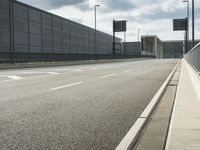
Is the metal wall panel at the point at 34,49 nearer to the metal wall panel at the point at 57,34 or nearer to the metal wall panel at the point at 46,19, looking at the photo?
the metal wall panel at the point at 46,19

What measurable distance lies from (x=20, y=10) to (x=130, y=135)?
48692 millimetres

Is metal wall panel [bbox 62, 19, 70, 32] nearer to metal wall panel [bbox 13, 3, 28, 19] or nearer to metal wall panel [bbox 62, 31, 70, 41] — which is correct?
metal wall panel [bbox 62, 31, 70, 41]

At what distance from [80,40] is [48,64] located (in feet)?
118

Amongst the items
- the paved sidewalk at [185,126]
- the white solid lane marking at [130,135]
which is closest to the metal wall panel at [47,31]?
the paved sidewalk at [185,126]

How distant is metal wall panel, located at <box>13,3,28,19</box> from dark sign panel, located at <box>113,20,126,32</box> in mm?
38300

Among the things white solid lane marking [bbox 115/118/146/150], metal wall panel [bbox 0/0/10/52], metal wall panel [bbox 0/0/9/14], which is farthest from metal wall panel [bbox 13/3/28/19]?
white solid lane marking [bbox 115/118/146/150]

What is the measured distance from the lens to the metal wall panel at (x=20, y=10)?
169 feet

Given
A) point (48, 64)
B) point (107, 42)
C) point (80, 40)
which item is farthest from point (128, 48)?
point (48, 64)

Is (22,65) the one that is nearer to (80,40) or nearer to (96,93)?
(96,93)

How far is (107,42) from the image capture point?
10712 centimetres

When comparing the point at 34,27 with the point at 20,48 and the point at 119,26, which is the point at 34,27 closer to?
the point at 20,48

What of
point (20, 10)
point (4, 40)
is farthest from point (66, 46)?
point (4, 40)

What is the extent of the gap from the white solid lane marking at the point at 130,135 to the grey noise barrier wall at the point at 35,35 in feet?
96.7

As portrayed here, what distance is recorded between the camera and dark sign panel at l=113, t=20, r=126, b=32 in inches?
3528
